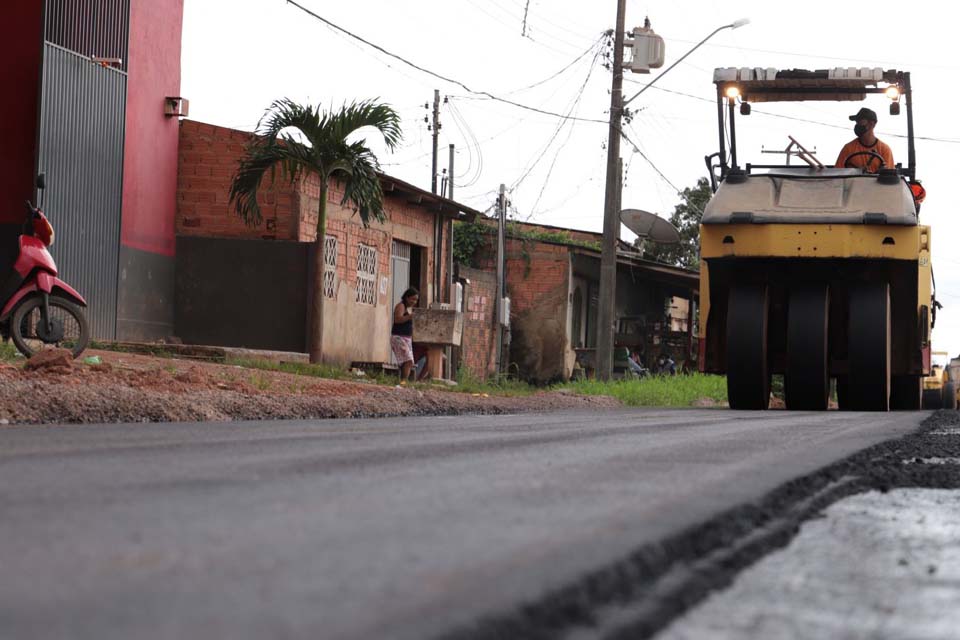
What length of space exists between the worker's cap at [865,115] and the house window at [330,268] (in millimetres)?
8973

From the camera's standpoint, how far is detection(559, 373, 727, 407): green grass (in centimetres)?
1928

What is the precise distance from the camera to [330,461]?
16.6 ft

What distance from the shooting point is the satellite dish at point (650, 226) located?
28.6 metres

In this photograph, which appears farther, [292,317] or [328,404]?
[292,317]

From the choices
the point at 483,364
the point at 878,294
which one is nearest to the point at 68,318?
the point at 878,294


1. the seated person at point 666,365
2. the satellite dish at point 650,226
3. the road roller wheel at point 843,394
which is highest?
the satellite dish at point 650,226

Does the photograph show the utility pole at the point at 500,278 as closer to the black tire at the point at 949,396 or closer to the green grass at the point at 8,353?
the black tire at the point at 949,396

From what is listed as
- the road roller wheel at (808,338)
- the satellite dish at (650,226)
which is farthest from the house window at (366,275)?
the road roller wheel at (808,338)

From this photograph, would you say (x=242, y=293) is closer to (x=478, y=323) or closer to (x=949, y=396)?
(x=478, y=323)

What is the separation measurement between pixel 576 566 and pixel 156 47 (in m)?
16.7

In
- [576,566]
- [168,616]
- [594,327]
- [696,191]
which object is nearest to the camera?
[168,616]

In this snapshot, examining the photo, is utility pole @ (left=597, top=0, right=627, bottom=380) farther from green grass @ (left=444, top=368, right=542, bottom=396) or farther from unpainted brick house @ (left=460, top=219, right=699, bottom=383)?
unpainted brick house @ (left=460, top=219, right=699, bottom=383)

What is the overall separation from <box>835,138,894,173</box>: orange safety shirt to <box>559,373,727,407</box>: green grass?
18.1 ft

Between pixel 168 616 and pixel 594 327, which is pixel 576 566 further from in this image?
pixel 594 327
